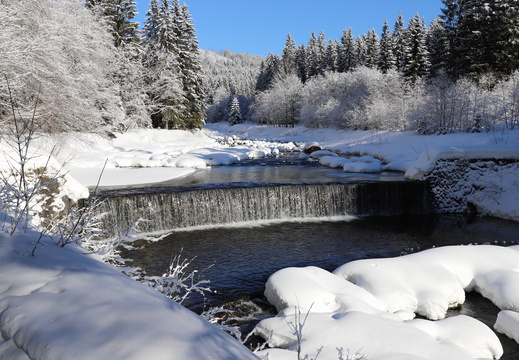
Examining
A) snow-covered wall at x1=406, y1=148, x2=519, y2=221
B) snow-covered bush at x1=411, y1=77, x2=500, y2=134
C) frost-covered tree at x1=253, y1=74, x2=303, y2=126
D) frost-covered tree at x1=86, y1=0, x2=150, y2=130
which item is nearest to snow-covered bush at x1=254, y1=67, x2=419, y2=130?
frost-covered tree at x1=253, y1=74, x2=303, y2=126

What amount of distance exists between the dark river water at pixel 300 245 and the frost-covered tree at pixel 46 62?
4.71 m

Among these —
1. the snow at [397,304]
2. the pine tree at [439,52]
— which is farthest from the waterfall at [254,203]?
the pine tree at [439,52]

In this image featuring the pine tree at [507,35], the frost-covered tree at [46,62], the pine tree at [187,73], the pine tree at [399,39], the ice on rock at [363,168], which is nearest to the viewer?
the frost-covered tree at [46,62]

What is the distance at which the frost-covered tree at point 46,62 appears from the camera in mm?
Answer: 9539

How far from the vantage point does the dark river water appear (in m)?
6.42

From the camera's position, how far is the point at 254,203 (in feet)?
36.5

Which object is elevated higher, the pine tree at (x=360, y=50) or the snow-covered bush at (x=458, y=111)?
the pine tree at (x=360, y=50)

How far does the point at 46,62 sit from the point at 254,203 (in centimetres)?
799

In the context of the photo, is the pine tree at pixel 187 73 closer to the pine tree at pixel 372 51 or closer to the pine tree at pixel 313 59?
the pine tree at pixel 372 51

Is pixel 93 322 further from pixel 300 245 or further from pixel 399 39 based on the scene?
pixel 399 39

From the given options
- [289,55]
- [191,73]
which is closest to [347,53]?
[289,55]

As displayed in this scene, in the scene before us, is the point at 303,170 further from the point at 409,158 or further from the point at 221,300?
the point at 221,300

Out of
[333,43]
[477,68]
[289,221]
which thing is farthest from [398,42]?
[289,221]

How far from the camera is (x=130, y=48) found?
2817 centimetres
